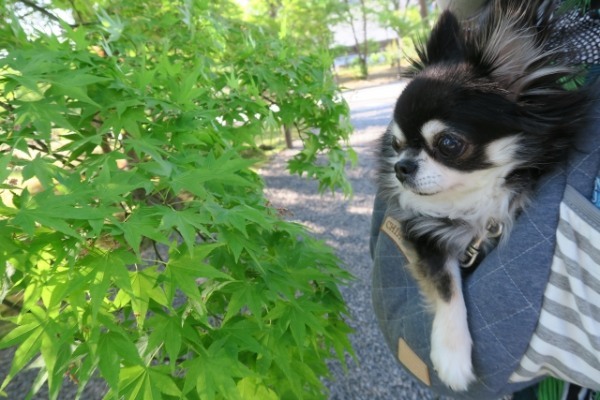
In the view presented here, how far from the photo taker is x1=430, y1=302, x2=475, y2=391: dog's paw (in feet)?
2.53

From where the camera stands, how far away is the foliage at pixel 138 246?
2.14ft

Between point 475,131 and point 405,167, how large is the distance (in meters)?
0.17

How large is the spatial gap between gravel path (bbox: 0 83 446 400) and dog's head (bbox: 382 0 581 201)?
433mm

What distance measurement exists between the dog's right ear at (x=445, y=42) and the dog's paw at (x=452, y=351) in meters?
0.60

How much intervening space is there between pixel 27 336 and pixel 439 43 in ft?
3.55

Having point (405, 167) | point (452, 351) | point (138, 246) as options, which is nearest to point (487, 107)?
point (405, 167)

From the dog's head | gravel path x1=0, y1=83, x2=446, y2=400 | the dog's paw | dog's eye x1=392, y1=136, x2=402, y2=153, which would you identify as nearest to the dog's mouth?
the dog's head

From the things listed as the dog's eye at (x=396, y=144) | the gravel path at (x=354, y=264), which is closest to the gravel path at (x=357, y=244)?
the gravel path at (x=354, y=264)

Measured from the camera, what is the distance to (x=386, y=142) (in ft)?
3.88

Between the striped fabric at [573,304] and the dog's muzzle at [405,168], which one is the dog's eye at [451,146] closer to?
the dog's muzzle at [405,168]

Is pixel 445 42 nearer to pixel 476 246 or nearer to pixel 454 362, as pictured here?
pixel 476 246

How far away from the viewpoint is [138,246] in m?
0.63

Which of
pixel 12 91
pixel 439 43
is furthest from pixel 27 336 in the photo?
pixel 439 43

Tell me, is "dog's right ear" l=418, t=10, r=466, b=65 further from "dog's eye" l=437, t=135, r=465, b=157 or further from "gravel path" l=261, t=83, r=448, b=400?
"gravel path" l=261, t=83, r=448, b=400
